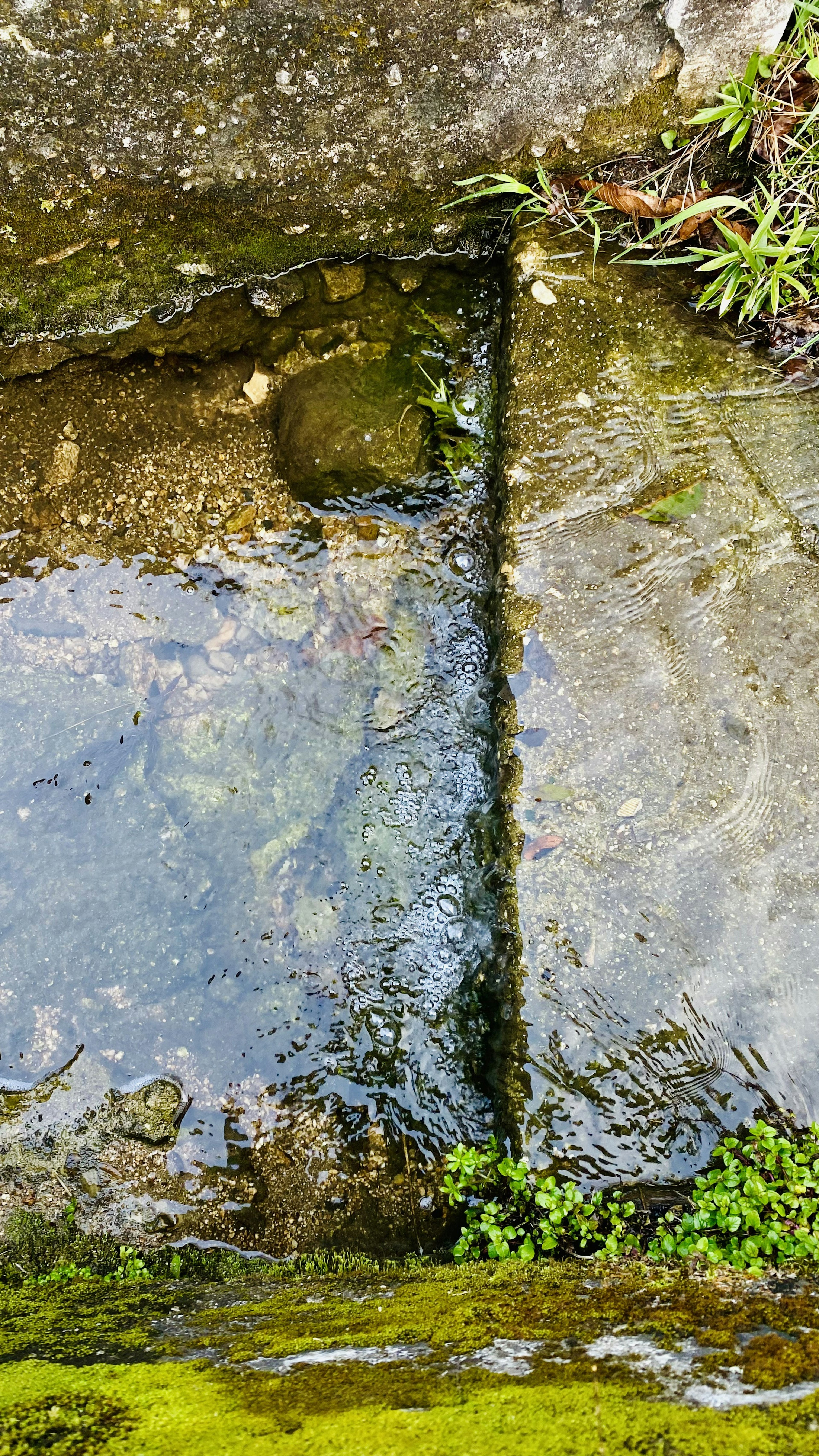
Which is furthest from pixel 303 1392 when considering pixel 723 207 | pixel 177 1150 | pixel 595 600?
pixel 723 207

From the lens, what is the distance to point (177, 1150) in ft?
8.21

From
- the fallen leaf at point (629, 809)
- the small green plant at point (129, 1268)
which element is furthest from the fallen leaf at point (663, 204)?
the small green plant at point (129, 1268)

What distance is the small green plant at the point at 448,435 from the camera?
108 inches

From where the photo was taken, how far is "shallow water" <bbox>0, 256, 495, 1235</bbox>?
2.54 meters

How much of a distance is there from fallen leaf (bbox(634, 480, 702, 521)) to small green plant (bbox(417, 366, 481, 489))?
60cm

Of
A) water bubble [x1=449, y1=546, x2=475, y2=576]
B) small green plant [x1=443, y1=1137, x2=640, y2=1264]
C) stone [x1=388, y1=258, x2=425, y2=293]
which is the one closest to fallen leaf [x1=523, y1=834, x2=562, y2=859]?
small green plant [x1=443, y1=1137, x2=640, y2=1264]

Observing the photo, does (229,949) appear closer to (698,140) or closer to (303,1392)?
(303,1392)

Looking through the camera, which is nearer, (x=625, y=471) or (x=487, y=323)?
(x=625, y=471)

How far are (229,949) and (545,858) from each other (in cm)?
104

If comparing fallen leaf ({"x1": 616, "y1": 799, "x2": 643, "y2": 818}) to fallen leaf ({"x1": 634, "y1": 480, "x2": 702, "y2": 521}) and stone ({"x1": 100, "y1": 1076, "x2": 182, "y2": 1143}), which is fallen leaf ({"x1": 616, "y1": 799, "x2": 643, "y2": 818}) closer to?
fallen leaf ({"x1": 634, "y1": 480, "x2": 702, "y2": 521})

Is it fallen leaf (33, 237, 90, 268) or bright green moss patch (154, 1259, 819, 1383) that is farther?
fallen leaf (33, 237, 90, 268)

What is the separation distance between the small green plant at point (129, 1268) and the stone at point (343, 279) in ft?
10.0

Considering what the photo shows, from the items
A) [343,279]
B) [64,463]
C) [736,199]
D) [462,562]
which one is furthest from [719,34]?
[64,463]

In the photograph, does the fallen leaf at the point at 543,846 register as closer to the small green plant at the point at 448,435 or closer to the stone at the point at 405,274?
the small green plant at the point at 448,435
